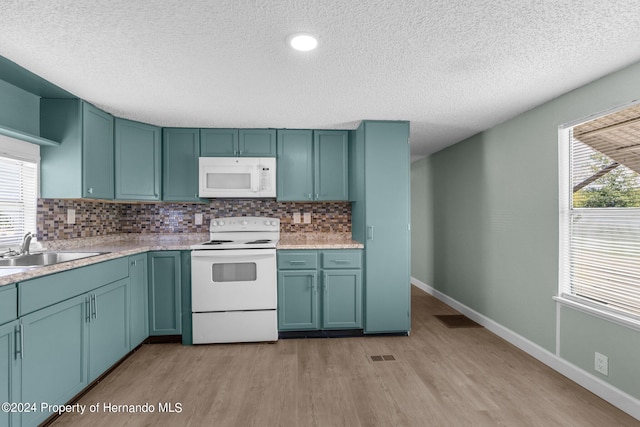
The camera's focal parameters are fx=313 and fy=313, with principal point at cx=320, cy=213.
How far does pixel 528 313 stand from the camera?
9.20ft

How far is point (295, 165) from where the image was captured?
136 inches

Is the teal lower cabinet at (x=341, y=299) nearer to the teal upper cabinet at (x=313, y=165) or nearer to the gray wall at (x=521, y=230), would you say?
the teal upper cabinet at (x=313, y=165)

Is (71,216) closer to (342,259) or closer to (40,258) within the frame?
(40,258)

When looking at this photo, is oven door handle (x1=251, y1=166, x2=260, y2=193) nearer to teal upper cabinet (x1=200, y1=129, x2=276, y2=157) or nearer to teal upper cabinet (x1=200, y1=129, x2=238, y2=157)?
teal upper cabinet (x1=200, y1=129, x2=276, y2=157)

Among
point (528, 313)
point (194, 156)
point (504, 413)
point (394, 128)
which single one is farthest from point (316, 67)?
point (528, 313)

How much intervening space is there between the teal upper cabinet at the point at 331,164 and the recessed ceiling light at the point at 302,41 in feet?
5.55

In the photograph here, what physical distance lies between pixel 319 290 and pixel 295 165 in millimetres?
1365

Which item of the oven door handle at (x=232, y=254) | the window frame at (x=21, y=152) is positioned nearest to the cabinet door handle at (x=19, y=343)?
the window frame at (x=21, y=152)

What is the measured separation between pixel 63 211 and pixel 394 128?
3.18 metres

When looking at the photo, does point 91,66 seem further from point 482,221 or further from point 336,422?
point 482,221

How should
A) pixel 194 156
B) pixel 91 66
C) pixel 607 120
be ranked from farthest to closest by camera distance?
pixel 194 156, pixel 607 120, pixel 91 66

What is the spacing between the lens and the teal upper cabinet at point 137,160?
3.04m

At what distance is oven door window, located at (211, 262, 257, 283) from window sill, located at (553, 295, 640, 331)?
258cm

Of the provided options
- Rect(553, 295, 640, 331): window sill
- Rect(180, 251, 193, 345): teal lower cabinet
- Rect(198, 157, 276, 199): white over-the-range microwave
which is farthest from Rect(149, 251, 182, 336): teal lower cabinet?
Rect(553, 295, 640, 331): window sill
